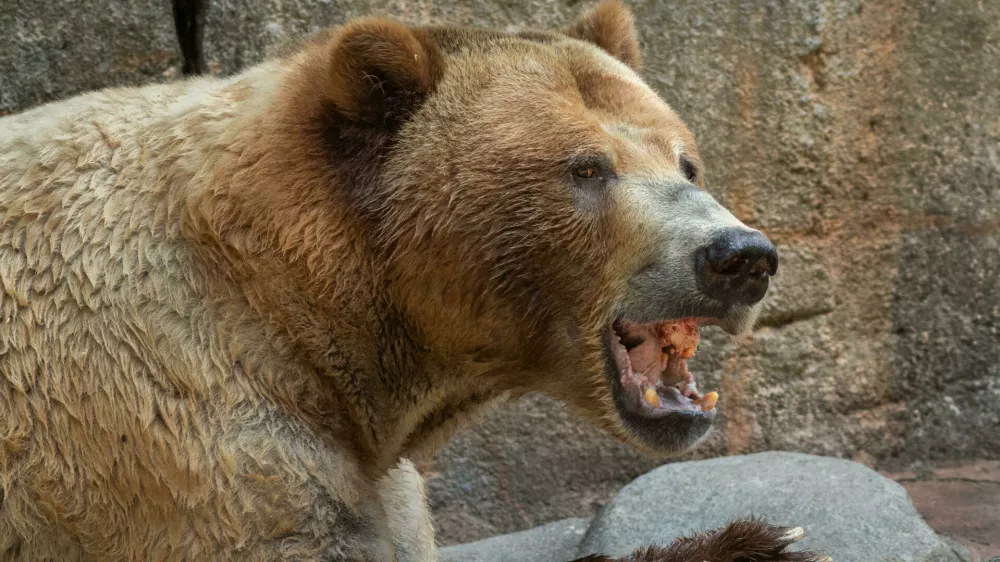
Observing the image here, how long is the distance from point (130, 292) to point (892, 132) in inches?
158

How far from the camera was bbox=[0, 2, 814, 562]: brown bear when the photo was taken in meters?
2.83

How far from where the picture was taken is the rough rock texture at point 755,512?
401cm

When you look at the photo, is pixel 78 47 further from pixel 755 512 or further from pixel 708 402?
pixel 755 512

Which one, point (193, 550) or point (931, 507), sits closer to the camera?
point (193, 550)

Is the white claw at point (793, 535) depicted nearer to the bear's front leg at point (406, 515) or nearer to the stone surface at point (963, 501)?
the bear's front leg at point (406, 515)

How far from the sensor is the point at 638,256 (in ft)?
9.56

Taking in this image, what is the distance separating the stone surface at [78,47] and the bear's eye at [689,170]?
2382mm

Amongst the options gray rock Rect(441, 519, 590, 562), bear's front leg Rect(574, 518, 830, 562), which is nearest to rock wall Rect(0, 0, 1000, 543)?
gray rock Rect(441, 519, 590, 562)

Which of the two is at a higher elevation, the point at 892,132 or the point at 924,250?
the point at 892,132

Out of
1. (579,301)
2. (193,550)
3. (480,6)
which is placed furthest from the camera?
(480,6)

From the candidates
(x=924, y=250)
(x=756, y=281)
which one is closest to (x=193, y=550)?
(x=756, y=281)

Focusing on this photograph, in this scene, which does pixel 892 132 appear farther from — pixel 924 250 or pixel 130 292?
pixel 130 292

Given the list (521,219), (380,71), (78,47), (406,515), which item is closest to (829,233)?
(406,515)

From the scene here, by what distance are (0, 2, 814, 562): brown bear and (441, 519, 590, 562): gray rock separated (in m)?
1.53
